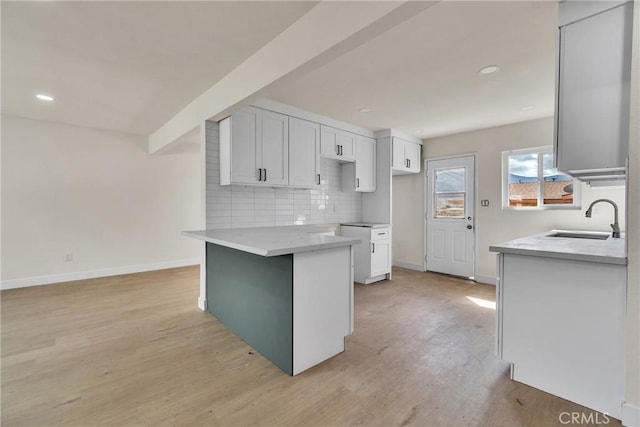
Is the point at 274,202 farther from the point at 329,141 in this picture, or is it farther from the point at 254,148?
the point at 329,141

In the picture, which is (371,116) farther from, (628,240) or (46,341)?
(46,341)

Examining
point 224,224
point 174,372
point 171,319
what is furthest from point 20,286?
point 174,372

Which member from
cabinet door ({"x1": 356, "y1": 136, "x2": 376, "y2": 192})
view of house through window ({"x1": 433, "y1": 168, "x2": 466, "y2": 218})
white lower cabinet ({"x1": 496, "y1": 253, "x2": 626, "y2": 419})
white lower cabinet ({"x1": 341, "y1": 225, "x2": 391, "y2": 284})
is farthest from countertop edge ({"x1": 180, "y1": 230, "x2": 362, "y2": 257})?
view of house through window ({"x1": 433, "y1": 168, "x2": 466, "y2": 218})

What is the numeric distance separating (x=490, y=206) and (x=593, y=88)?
3217 mm

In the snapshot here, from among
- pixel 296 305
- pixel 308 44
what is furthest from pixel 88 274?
pixel 308 44

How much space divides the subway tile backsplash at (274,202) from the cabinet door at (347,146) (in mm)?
395

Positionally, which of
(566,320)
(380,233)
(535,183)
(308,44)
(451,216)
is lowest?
(566,320)

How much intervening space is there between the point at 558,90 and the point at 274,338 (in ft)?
→ 8.66

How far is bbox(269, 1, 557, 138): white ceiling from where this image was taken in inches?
78.3

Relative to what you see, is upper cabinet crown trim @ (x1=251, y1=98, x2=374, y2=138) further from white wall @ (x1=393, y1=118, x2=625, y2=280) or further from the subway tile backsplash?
white wall @ (x1=393, y1=118, x2=625, y2=280)

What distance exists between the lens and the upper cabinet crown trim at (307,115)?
3535 millimetres

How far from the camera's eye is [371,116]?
164 inches

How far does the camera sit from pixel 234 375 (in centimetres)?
207

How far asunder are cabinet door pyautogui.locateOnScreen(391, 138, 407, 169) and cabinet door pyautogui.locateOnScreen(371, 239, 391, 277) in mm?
1351
